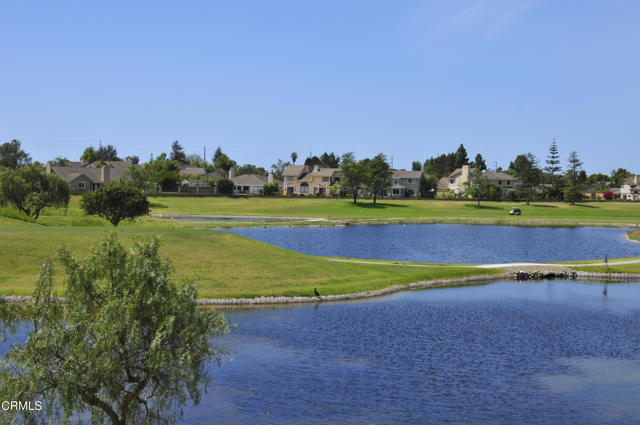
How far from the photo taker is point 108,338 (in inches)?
760

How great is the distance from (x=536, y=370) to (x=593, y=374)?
119 inches

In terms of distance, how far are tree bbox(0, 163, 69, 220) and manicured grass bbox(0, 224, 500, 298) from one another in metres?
39.4

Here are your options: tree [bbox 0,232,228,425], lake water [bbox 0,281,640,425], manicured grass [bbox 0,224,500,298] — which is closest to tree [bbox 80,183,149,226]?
Answer: manicured grass [bbox 0,224,500,298]

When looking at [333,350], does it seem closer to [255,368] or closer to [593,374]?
[255,368]

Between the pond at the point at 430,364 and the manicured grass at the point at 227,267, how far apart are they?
203 inches

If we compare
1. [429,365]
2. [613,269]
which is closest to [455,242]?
[613,269]

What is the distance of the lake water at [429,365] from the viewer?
28.6 metres

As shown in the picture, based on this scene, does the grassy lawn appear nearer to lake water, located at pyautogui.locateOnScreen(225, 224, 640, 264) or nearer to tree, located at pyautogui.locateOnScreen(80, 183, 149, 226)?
lake water, located at pyautogui.locateOnScreen(225, 224, 640, 264)

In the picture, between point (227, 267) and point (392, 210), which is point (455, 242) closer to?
point (227, 267)

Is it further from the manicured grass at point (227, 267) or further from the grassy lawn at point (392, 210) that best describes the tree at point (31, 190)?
the grassy lawn at point (392, 210)

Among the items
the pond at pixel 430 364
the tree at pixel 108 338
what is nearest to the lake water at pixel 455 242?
the pond at pixel 430 364

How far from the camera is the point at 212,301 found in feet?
154

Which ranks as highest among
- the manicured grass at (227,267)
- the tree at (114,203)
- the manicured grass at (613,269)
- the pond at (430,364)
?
the tree at (114,203)

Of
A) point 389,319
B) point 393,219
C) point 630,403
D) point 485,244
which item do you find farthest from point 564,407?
point 393,219
